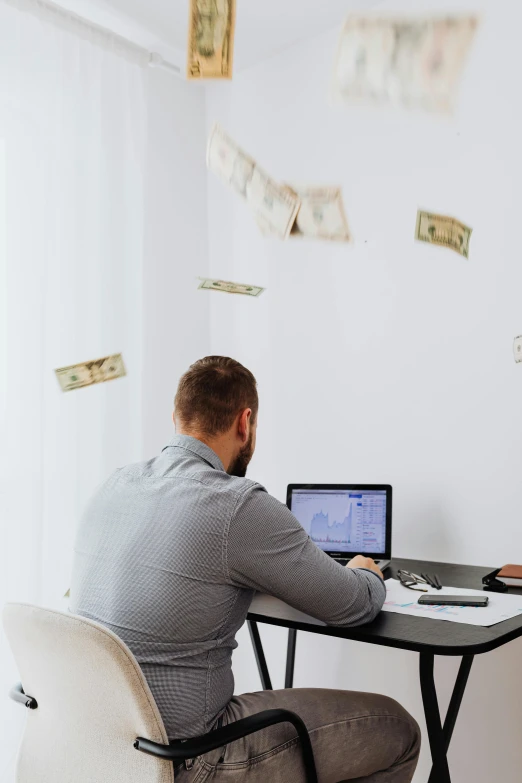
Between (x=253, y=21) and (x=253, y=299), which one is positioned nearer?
(x=253, y=21)

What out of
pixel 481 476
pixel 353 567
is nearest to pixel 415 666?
pixel 481 476

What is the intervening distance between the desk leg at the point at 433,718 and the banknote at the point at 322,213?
63.6 inches

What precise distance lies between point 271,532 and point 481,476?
107 cm

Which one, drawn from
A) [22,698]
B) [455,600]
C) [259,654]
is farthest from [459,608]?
[259,654]

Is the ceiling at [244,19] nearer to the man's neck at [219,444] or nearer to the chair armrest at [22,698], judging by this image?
the man's neck at [219,444]

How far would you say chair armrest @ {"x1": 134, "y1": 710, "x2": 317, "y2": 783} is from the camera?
1.23m

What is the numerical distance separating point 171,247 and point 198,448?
1.65 metres

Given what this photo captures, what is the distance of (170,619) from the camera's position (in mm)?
1373

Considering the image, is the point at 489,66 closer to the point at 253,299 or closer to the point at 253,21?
the point at 253,21

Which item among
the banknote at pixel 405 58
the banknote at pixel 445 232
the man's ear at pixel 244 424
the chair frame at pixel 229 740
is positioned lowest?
the chair frame at pixel 229 740

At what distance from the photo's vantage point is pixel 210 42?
2.29 m

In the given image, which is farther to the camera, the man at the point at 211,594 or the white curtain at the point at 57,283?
the white curtain at the point at 57,283

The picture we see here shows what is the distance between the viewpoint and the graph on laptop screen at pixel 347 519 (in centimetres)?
236

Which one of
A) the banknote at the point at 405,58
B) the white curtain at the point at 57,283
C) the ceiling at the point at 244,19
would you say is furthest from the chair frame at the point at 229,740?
the ceiling at the point at 244,19
